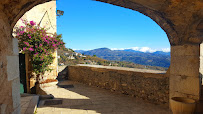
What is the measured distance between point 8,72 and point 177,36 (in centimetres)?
376

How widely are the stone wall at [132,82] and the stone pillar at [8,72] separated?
3700 millimetres

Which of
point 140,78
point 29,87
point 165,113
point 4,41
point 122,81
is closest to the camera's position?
point 4,41

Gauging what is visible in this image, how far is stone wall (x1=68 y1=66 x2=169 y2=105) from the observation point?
3.96 m

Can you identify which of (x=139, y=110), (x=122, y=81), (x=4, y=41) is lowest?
(x=139, y=110)

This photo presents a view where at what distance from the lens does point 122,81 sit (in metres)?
5.18

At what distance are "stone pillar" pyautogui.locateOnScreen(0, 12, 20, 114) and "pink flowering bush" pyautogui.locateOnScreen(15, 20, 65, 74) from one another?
3.86 meters

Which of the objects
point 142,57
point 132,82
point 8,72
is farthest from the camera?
point 142,57

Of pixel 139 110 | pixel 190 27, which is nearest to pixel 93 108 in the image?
pixel 139 110

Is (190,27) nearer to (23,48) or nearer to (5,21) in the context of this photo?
(5,21)

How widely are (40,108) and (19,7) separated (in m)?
2.84

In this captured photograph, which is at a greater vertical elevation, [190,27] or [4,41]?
[190,27]

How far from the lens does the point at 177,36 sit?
10.9 feet

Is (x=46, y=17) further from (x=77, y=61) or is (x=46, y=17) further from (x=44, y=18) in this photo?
(x=77, y=61)

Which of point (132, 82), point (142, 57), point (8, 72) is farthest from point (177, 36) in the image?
point (142, 57)
